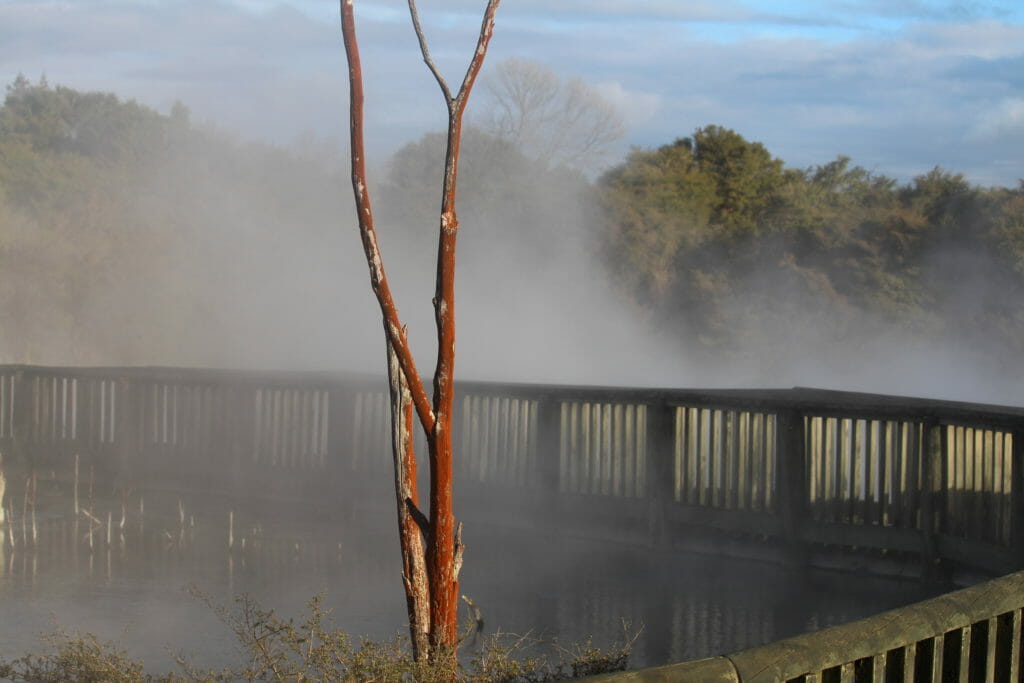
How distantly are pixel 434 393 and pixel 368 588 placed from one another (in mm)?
3170

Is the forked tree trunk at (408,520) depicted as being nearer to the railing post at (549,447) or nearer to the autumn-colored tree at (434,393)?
the autumn-colored tree at (434,393)

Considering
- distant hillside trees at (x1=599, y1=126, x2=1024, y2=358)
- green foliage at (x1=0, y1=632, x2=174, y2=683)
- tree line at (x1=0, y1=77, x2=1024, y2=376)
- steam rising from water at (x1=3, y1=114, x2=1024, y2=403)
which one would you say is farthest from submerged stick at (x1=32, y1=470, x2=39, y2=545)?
distant hillside trees at (x1=599, y1=126, x2=1024, y2=358)

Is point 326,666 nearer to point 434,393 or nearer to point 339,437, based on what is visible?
point 434,393

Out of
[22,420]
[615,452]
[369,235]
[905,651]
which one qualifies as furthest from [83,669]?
[22,420]

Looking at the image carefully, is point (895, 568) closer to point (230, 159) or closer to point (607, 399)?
point (607, 399)

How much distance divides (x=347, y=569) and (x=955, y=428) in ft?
11.9

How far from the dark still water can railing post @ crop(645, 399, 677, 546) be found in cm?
21

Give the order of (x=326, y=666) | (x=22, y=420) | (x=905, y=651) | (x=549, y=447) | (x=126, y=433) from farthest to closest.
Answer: (x=22, y=420)
(x=126, y=433)
(x=549, y=447)
(x=326, y=666)
(x=905, y=651)

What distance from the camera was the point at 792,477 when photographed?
7965 millimetres

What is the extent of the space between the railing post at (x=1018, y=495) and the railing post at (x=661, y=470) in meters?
2.42

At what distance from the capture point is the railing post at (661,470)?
8.55 m

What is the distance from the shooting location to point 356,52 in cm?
450

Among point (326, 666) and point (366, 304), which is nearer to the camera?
point (326, 666)

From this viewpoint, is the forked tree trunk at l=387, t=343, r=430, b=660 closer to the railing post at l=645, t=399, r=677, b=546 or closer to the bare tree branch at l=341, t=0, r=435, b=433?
the bare tree branch at l=341, t=0, r=435, b=433
